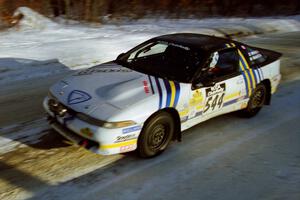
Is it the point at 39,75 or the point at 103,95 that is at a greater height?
the point at 103,95

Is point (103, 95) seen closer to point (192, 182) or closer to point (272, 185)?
point (192, 182)

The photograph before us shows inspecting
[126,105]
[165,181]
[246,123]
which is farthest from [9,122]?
[246,123]

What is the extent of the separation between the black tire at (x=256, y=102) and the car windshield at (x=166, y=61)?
1.45 metres

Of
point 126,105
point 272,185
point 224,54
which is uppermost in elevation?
point 224,54

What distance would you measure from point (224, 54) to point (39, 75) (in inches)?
196

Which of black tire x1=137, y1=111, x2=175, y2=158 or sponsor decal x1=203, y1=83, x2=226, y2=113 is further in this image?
sponsor decal x1=203, y1=83, x2=226, y2=113

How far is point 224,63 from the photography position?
4.97 m

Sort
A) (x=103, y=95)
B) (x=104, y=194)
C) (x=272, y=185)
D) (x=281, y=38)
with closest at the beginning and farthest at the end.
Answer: (x=104, y=194)
(x=272, y=185)
(x=103, y=95)
(x=281, y=38)

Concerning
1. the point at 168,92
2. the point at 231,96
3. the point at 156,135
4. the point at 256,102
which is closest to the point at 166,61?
the point at 168,92

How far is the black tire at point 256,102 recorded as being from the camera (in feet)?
18.1

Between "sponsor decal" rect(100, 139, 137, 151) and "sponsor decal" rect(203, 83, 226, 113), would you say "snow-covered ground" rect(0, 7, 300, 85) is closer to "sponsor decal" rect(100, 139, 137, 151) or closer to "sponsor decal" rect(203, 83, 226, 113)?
"sponsor decal" rect(100, 139, 137, 151)

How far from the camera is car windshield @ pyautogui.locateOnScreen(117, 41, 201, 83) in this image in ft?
15.1

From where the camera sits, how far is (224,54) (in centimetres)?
503

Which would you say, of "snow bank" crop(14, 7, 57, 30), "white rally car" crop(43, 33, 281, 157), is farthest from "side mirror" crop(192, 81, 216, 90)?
"snow bank" crop(14, 7, 57, 30)
